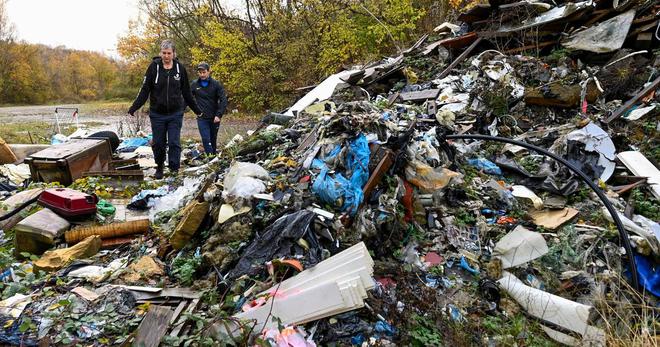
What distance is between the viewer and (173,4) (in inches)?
648

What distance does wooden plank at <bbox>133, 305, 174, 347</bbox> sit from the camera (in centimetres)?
224

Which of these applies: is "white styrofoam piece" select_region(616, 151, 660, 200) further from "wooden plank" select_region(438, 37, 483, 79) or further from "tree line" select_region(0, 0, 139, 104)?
"tree line" select_region(0, 0, 139, 104)

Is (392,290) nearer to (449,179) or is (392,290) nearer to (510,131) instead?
(449,179)

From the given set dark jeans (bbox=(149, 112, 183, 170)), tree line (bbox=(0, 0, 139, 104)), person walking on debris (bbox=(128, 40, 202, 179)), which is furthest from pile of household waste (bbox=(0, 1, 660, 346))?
tree line (bbox=(0, 0, 139, 104))

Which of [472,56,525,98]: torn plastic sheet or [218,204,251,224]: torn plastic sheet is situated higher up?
[472,56,525,98]: torn plastic sheet

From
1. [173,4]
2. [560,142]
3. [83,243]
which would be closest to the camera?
[83,243]

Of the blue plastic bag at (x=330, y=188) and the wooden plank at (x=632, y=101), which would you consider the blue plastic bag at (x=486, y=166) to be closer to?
the wooden plank at (x=632, y=101)

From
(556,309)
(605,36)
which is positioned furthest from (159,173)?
(605,36)

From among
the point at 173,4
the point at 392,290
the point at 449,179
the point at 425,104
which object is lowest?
the point at 392,290

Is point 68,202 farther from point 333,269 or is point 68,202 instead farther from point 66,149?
point 333,269

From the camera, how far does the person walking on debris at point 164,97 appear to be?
17.1 feet

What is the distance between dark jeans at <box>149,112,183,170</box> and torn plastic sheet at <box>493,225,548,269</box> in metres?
4.11

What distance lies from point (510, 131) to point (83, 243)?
5.02 m

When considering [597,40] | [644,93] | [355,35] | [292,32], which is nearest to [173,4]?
[292,32]
